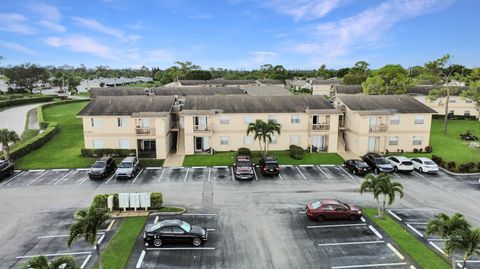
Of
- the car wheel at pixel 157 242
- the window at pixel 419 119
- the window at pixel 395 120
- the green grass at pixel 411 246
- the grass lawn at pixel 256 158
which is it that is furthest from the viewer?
the window at pixel 419 119

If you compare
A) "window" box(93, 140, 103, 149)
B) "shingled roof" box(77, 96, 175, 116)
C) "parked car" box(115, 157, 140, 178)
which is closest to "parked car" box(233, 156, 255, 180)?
"parked car" box(115, 157, 140, 178)

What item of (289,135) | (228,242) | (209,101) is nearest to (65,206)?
(228,242)

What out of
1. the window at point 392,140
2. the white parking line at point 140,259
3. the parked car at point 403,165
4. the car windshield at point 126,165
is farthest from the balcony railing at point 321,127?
the white parking line at point 140,259

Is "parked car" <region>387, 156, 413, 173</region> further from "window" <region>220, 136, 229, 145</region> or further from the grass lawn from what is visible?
"window" <region>220, 136, 229, 145</region>

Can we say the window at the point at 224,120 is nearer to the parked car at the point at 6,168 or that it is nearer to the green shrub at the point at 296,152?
the green shrub at the point at 296,152

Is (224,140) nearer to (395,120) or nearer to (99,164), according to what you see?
(99,164)

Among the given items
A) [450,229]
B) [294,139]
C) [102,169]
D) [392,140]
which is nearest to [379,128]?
[392,140]

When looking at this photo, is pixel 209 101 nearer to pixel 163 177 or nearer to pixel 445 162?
pixel 163 177
